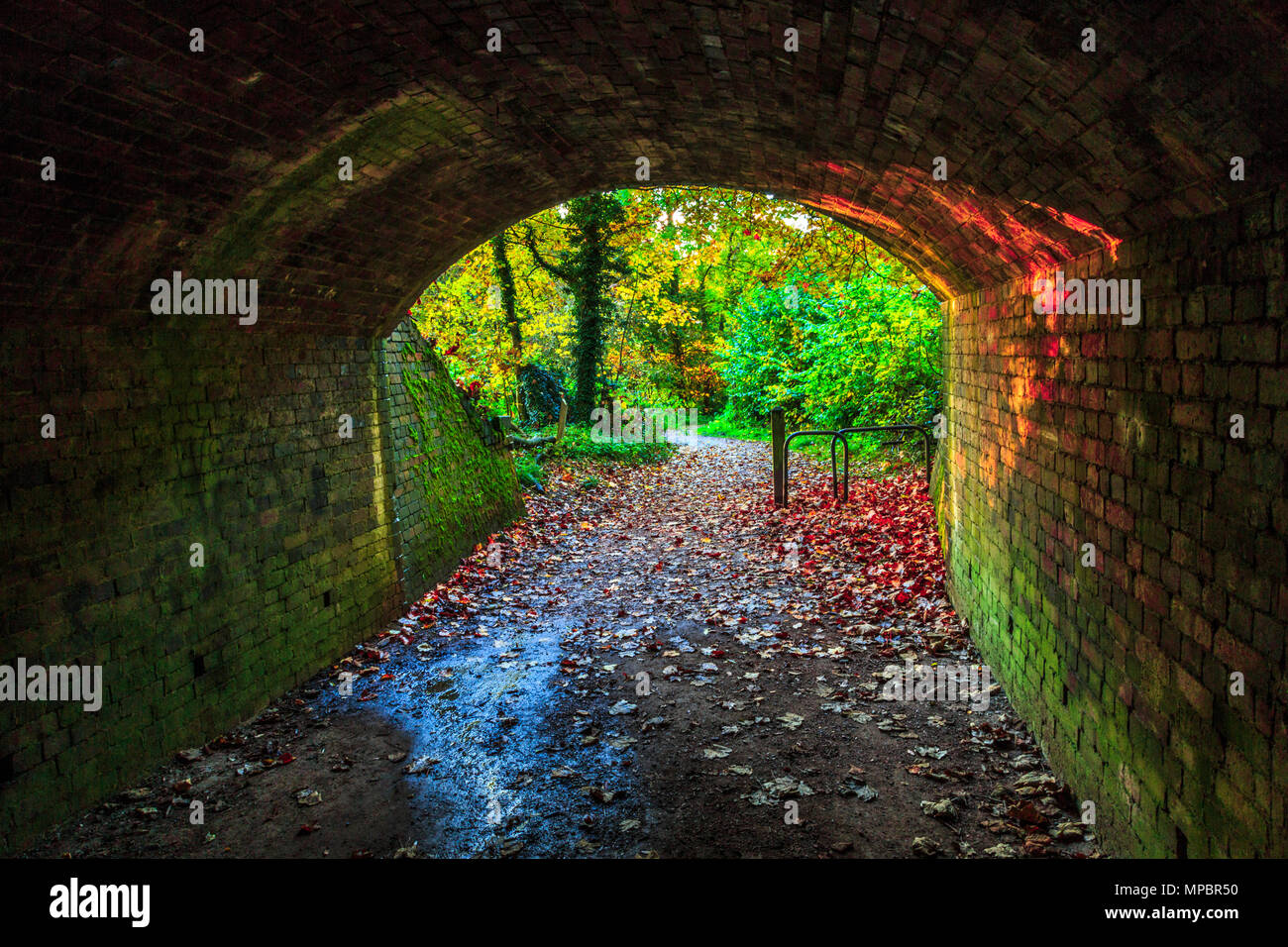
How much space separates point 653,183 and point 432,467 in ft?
14.3

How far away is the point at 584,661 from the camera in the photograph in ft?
23.3

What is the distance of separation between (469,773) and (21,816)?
237cm

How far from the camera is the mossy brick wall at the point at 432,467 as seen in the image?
905cm

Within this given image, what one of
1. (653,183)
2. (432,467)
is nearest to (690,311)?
(432,467)

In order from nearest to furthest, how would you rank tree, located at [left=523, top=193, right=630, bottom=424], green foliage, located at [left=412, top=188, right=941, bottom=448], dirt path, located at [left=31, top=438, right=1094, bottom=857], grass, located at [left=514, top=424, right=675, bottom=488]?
dirt path, located at [left=31, top=438, right=1094, bottom=857]
green foliage, located at [left=412, top=188, right=941, bottom=448]
grass, located at [left=514, top=424, right=675, bottom=488]
tree, located at [left=523, top=193, right=630, bottom=424]

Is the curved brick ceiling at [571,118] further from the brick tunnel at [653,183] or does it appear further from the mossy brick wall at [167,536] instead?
the mossy brick wall at [167,536]

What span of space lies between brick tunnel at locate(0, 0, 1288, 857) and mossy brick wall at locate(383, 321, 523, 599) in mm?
1118

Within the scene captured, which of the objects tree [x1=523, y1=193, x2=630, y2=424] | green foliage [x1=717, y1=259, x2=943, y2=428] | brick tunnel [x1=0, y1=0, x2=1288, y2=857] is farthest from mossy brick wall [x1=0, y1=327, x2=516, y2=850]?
tree [x1=523, y1=193, x2=630, y2=424]

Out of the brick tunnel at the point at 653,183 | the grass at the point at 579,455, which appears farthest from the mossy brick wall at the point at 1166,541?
the grass at the point at 579,455

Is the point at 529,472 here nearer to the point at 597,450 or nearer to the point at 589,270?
the point at 597,450

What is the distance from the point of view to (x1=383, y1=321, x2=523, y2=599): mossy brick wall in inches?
356

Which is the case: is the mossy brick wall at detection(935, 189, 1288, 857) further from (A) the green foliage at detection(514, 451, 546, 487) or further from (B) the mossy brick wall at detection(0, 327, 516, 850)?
(A) the green foliage at detection(514, 451, 546, 487)

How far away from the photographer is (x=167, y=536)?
18.1 ft
